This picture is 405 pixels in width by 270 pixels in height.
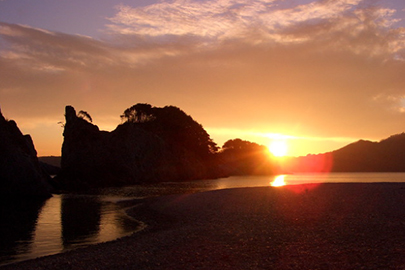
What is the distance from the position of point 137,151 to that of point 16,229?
248 ft

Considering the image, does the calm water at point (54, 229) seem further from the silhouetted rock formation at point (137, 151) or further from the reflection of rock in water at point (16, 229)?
the silhouetted rock formation at point (137, 151)

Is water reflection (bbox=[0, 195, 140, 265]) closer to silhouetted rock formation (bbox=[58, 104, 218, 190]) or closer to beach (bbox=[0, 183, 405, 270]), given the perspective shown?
beach (bbox=[0, 183, 405, 270])

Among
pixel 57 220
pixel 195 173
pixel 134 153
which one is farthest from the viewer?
pixel 195 173

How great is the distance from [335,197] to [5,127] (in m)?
46.0

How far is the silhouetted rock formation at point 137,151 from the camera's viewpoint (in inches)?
3260

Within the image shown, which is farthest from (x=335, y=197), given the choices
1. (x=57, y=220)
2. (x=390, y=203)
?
(x=57, y=220)

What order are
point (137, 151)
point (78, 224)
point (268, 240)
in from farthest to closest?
1. point (137, 151)
2. point (78, 224)
3. point (268, 240)

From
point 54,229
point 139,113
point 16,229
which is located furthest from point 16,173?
point 139,113

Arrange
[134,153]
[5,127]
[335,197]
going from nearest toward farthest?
1. [335,197]
2. [5,127]
3. [134,153]

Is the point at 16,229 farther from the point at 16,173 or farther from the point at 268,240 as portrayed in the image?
the point at 16,173

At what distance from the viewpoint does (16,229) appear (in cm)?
2334

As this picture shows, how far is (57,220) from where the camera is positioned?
26938 mm

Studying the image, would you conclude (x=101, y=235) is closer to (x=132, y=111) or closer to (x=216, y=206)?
(x=216, y=206)

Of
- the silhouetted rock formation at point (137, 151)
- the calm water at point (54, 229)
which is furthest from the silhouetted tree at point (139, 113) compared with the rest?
the calm water at point (54, 229)
